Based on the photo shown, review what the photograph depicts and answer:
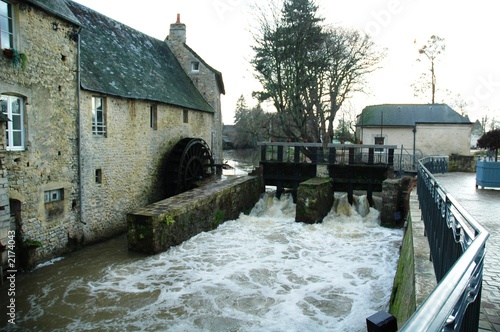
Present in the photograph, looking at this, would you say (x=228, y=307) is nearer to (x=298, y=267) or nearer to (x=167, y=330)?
(x=167, y=330)

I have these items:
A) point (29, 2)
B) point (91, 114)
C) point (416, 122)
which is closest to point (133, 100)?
point (91, 114)

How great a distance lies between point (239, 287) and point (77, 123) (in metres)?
6.69

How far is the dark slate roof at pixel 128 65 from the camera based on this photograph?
12219 millimetres

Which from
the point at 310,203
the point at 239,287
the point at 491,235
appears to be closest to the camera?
the point at 491,235

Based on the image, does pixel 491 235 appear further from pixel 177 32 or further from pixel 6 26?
pixel 177 32

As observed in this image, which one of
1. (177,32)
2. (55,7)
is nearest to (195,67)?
(177,32)

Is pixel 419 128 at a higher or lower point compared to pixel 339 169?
higher

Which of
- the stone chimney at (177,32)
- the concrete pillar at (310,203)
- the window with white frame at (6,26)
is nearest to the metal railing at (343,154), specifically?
the concrete pillar at (310,203)

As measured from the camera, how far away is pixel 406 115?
23.1 meters

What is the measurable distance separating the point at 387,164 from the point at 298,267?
7.60m

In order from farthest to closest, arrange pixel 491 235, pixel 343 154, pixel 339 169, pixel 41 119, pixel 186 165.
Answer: pixel 186 165 < pixel 343 154 < pixel 339 169 < pixel 41 119 < pixel 491 235

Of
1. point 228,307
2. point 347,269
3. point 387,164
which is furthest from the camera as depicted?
point 387,164

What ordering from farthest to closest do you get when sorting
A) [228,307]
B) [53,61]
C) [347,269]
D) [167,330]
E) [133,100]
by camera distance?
[133,100], [53,61], [347,269], [228,307], [167,330]

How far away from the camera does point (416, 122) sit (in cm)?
2150
